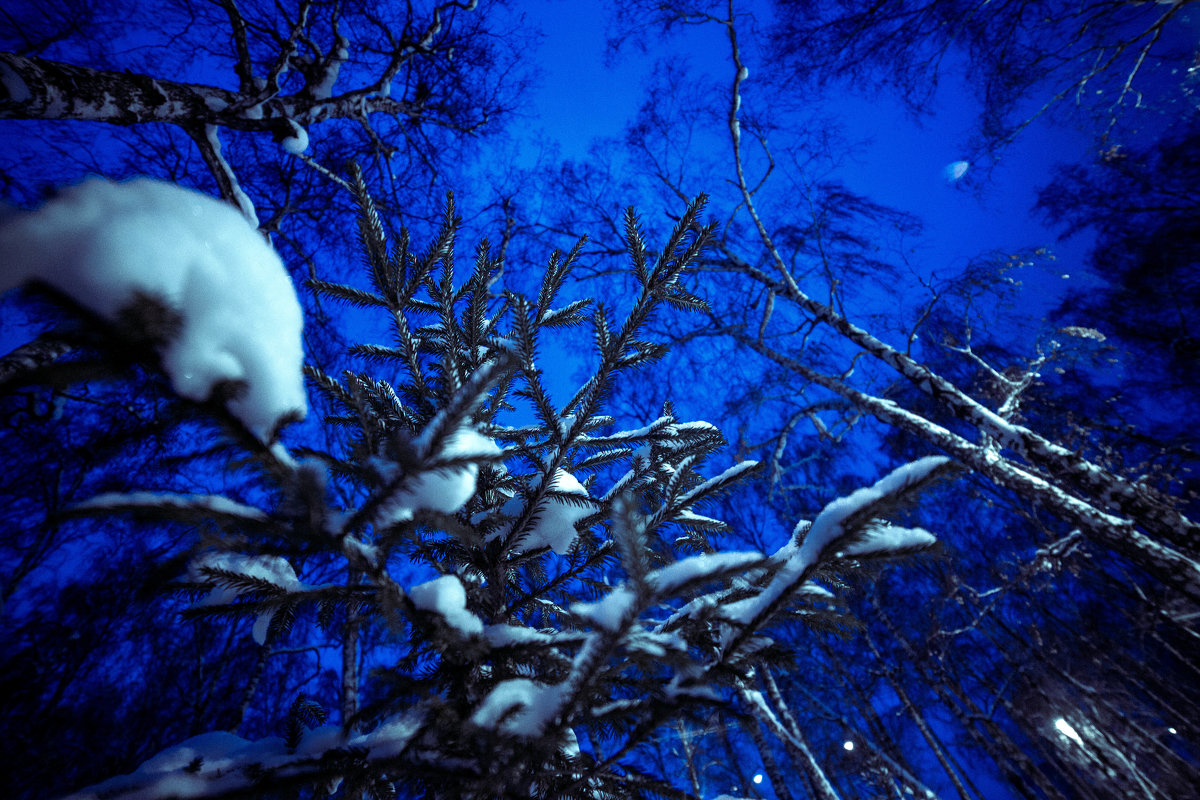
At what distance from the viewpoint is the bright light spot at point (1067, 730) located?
8758 mm

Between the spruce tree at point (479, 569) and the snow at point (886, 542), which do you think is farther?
the snow at point (886, 542)

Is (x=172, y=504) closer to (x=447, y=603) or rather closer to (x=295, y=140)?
(x=447, y=603)

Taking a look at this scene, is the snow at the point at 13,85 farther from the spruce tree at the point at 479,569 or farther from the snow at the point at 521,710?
the snow at the point at 521,710

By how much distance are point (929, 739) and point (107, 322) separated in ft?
43.2

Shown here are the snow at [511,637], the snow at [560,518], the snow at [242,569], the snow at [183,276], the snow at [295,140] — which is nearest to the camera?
the snow at [183,276]

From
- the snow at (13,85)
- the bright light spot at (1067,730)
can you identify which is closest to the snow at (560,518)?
the snow at (13,85)

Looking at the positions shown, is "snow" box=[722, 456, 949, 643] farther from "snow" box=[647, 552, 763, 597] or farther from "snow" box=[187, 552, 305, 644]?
"snow" box=[187, 552, 305, 644]

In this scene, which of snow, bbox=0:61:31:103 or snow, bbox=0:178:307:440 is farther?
snow, bbox=0:61:31:103

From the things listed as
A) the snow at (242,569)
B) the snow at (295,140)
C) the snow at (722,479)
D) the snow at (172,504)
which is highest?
the snow at (295,140)

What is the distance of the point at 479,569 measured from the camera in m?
1.99

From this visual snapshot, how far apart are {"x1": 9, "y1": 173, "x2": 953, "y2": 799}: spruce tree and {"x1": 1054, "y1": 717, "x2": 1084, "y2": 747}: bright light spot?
13.1 metres

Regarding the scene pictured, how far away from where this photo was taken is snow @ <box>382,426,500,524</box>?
812 mm

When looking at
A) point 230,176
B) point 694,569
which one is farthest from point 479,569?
point 230,176

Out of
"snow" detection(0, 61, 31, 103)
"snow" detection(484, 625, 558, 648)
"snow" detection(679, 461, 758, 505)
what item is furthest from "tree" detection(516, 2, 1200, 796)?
"snow" detection(0, 61, 31, 103)
